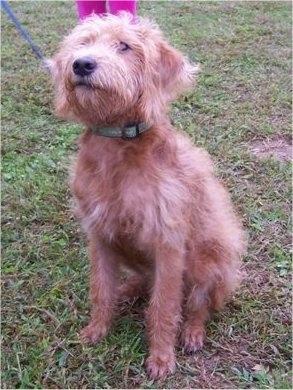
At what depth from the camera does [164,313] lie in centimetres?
299

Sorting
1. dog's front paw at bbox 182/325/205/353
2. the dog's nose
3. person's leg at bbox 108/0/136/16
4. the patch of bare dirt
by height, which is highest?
the dog's nose

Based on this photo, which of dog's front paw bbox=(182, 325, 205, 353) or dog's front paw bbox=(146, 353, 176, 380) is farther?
dog's front paw bbox=(182, 325, 205, 353)

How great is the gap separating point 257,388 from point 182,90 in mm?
1492

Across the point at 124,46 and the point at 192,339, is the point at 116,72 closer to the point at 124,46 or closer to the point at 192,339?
the point at 124,46

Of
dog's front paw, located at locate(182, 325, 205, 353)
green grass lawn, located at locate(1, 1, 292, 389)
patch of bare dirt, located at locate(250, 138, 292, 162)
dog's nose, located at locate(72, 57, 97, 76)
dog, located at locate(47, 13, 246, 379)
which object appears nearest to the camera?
dog's nose, located at locate(72, 57, 97, 76)

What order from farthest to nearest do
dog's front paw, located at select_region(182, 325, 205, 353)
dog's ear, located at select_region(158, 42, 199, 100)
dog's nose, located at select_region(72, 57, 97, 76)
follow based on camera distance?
dog's front paw, located at select_region(182, 325, 205, 353)
dog's ear, located at select_region(158, 42, 199, 100)
dog's nose, located at select_region(72, 57, 97, 76)

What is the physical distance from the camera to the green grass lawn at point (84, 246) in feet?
9.91

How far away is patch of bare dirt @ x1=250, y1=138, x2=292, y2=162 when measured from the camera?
16.3ft

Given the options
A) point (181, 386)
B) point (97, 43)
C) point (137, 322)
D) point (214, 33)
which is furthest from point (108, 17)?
point (214, 33)

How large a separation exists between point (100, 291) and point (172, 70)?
122 cm

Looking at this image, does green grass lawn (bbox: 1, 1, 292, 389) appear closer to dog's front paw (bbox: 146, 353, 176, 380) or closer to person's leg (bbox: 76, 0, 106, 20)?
dog's front paw (bbox: 146, 353, 176, 380)

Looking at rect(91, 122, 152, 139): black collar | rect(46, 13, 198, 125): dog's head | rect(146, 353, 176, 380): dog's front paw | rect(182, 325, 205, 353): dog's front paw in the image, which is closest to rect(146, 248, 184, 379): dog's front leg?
rect(146, 353, 176, 380): dog's front paw

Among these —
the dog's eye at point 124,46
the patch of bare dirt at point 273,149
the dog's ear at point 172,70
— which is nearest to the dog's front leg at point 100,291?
the dog's ear at point 172,70

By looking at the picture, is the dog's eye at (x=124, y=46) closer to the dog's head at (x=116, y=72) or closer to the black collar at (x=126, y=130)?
the dog's head at (x=116, y=72)
